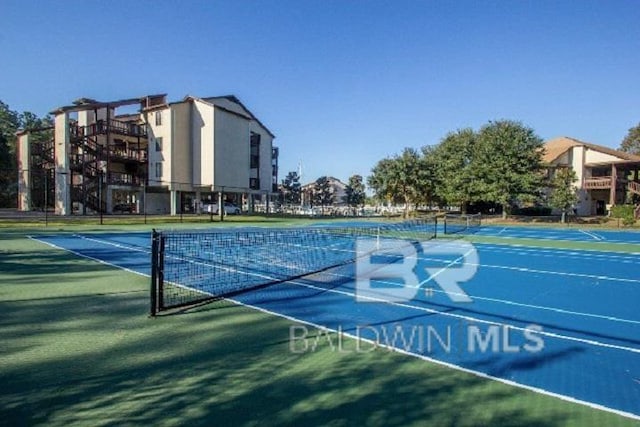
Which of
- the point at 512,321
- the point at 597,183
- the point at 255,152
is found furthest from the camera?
the point at 255,152

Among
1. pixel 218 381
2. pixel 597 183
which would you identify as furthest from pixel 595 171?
pixel 218 381

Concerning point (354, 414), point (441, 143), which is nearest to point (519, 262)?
point (354, 414)

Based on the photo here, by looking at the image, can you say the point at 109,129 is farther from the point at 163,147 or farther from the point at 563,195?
the point at 563,195

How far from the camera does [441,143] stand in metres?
55.8

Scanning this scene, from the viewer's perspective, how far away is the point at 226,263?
41.0 ft

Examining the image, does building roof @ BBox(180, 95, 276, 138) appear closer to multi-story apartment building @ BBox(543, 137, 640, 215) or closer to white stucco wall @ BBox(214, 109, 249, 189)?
white stucco wall @ BBox(214, 109, 249, 189)

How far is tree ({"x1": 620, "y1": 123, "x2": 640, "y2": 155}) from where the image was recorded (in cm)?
6844

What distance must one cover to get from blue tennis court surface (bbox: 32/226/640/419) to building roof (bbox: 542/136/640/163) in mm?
45179

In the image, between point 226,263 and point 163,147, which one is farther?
point 163,147

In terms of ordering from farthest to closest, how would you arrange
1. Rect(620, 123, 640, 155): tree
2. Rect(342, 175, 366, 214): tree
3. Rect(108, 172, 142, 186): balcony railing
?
Rect(342, 175, 366, 214): tree < Rect(620, 123, 640, 155): tree < Rect(108, 172, 142, 186): balcony railing

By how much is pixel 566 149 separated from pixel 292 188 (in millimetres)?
50764

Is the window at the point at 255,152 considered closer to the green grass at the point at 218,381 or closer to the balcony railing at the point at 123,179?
the balcony railing at the point at 123,179

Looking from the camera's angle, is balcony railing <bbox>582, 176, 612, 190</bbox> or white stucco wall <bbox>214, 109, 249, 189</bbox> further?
balcony railing <bbox>582, 176, 612, 190</bbox>

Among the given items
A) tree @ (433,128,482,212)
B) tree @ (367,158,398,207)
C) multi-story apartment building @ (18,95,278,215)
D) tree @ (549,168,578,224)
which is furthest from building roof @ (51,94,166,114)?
tree @ (549,168,578,224)
